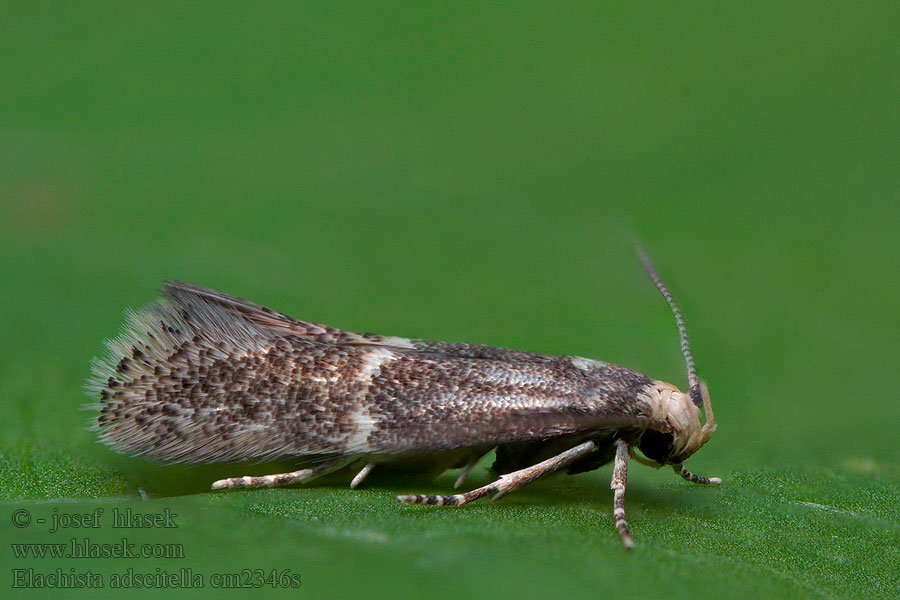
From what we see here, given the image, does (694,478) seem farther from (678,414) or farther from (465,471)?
(465,471)

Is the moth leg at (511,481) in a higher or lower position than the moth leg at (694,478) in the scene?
higher

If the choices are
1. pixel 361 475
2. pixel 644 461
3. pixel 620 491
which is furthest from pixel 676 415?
pixel 361 475

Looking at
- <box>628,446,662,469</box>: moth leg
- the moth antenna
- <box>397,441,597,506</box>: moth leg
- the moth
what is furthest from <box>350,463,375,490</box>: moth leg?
the moth antenna

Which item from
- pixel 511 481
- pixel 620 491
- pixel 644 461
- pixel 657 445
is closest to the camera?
pixel 620 491

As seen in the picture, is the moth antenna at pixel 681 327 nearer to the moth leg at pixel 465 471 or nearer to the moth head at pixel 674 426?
the moth head at pixel 674 426

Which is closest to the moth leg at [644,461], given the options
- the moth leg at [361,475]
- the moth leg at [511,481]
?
the moth leg at [511,481]

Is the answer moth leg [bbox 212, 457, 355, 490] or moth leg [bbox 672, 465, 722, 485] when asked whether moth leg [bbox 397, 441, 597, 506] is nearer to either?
moth leg [bbox 212, 457, 355, 490]
